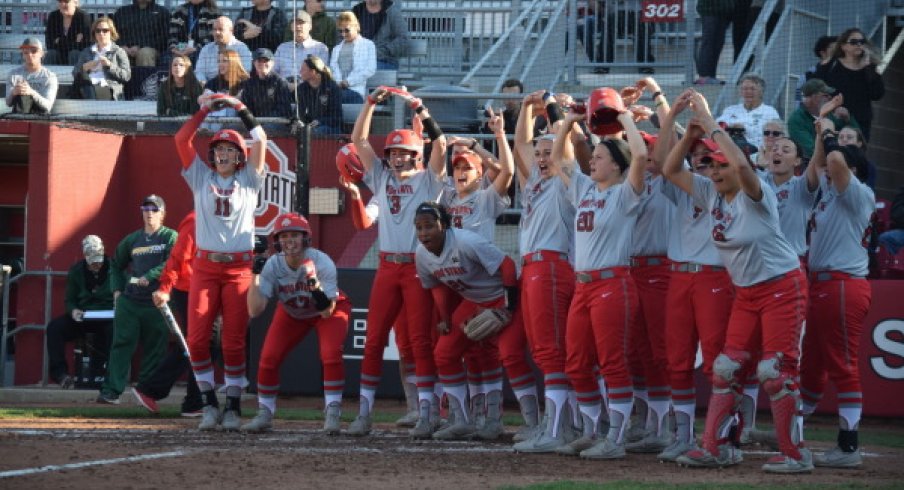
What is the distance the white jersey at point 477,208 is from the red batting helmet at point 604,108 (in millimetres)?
1429

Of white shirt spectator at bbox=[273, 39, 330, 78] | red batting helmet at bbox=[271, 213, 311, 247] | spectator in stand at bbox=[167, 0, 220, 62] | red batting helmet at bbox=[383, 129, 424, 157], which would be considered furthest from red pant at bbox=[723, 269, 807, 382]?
spectator in stand at bbox=[167, 0, 220, 62]

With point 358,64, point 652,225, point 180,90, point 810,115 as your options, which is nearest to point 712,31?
point 810,115

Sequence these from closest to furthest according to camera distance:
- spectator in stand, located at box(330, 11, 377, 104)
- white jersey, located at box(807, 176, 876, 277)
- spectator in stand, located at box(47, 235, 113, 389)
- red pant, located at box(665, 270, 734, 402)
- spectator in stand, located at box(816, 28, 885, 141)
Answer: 1. red pant, located at box(665, 270, 734, 402)
2. white jersey, located at box(807, 176, 876, 277)
3. spectator in stand, located at box(816, 28, 885, 141)
4. spectator in stand, located at box(47, 235, 113, 389)
5. spectator in stand, located at box(330, 11, 377, 104)

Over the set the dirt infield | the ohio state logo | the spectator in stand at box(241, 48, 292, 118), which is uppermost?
the spectator in stand at box(241, 48, 292, 118)

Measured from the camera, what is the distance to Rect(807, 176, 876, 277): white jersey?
9.30 meters

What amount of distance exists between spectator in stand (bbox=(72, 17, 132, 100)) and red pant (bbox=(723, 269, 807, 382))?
9.71 m

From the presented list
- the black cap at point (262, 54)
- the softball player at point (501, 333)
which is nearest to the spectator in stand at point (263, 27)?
the black cap at point (262, 54)

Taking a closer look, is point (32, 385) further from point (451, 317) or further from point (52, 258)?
point (451, 317)

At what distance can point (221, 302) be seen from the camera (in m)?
11.1

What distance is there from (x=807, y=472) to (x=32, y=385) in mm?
9135

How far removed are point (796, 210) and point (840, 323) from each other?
2.61ft

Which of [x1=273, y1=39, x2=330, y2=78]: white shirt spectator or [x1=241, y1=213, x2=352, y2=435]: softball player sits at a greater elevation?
[x1=273, y1=39, x2=330, y2=78]: white shirt spectator

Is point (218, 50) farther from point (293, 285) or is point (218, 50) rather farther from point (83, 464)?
point (83, 464)

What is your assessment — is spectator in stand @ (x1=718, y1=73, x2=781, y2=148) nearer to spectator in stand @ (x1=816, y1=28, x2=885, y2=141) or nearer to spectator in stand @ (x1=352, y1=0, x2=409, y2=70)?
spectator in stand @ (x1=816, y1=28, x2=885, y2=141)
